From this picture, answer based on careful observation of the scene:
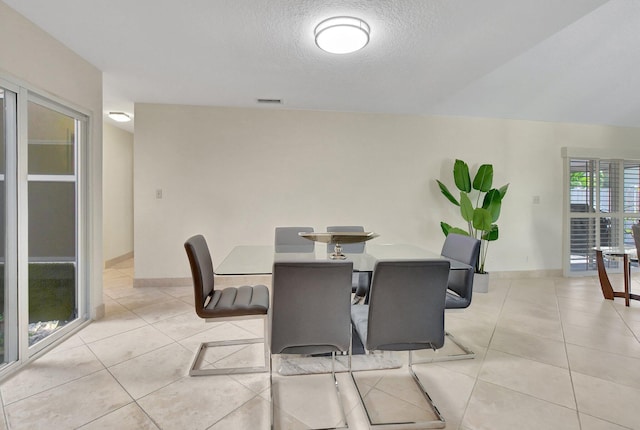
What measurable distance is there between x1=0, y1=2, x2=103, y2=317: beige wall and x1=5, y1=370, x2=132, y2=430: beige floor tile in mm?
1250

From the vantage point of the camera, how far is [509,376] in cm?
199

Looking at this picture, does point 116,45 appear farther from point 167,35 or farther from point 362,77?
point 362,77

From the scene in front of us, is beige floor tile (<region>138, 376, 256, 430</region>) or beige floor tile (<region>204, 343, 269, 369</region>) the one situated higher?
beige floor tile (<region>204, 343, 269, 369</region>)

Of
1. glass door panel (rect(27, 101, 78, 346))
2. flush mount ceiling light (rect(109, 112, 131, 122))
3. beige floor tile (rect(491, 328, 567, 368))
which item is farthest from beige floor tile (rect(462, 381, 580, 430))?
flush mount ceiling light (rect(109, 112, 131, 122))

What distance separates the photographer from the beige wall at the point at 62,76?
1.98 metres

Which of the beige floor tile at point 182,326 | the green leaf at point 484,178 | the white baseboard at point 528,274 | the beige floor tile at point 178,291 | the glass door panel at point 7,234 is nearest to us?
the glass door panel at point 7,234

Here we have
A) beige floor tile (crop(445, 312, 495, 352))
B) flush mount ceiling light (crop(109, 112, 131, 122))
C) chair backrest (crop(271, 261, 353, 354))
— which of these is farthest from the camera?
flush mount ceiling light (crop(109, 112, 131, 122))

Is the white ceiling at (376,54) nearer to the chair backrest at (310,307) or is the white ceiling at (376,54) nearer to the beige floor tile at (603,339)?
the chair backrest at (310,307)

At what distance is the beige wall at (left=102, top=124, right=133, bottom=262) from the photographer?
5.14 metres

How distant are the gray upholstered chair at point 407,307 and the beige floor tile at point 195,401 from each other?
81 centimetres

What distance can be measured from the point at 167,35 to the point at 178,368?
2497 millimetres

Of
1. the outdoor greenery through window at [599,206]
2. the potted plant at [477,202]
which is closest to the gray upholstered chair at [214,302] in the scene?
the potted plant at [477,202]

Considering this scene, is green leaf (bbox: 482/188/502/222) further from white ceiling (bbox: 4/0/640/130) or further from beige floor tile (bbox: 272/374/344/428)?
beige floor tile (bbox: 272/374/344/428)

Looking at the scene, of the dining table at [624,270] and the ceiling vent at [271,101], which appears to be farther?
the ceiling vent at [271,101]
